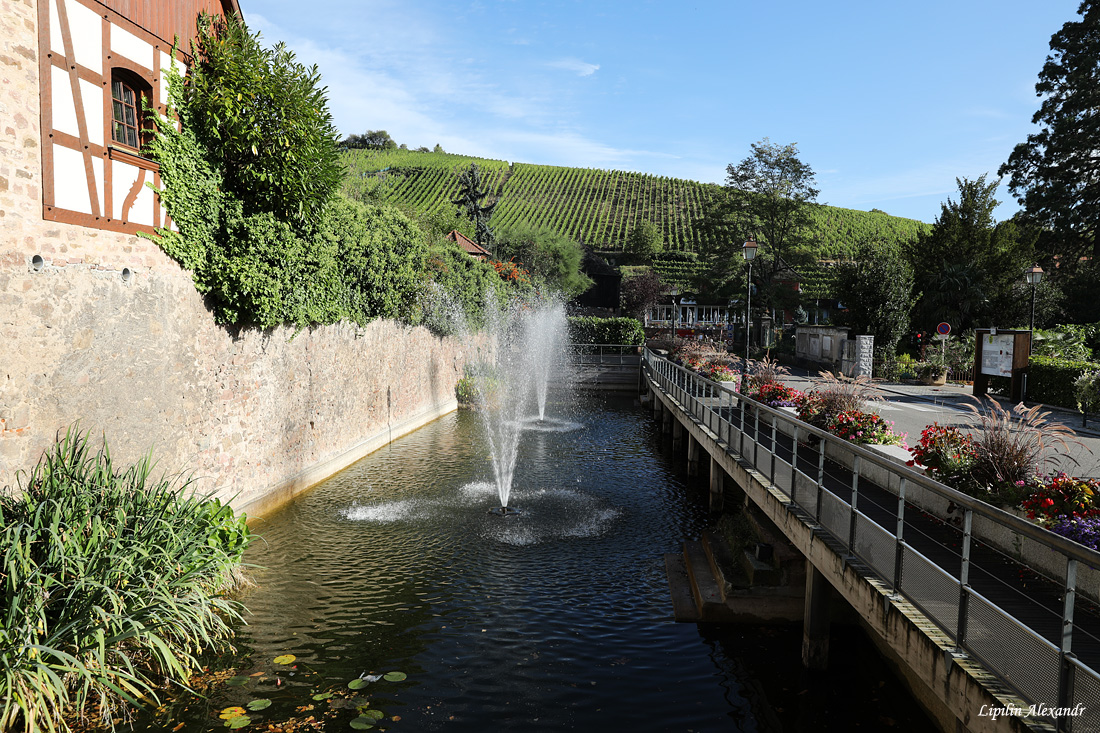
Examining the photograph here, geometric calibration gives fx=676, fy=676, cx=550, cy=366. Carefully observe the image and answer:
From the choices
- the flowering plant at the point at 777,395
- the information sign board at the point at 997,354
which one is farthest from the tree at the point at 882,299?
the flowering plant at the point at 777,395

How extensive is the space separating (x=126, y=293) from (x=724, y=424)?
32.3ft

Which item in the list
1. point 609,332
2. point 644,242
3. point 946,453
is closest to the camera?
point 946,453

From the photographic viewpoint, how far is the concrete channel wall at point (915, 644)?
162 inches

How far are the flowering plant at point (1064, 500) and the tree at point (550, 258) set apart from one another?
51993 mm

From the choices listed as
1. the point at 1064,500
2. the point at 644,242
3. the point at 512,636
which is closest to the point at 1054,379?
the point at 1064,500

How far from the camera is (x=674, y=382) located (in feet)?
68.2

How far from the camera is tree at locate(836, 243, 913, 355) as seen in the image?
31.6 m

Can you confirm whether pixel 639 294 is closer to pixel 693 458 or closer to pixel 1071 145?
pixel 1071 145

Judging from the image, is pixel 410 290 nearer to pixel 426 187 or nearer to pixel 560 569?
→ pixel 560 569

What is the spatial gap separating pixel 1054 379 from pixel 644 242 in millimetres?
70669

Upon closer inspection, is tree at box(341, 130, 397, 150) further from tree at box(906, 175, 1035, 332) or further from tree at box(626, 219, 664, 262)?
tree at box(906, 175, 1035, 332)

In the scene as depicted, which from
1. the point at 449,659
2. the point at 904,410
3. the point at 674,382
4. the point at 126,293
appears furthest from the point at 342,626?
the point at 904,410

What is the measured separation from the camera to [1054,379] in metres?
19.5

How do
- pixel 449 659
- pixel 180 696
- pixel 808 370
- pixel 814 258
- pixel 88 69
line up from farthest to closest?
pixel 814 258 → pixel 808 370 → pixel 88 69 → pixel 449 659 → pixel 180 696
